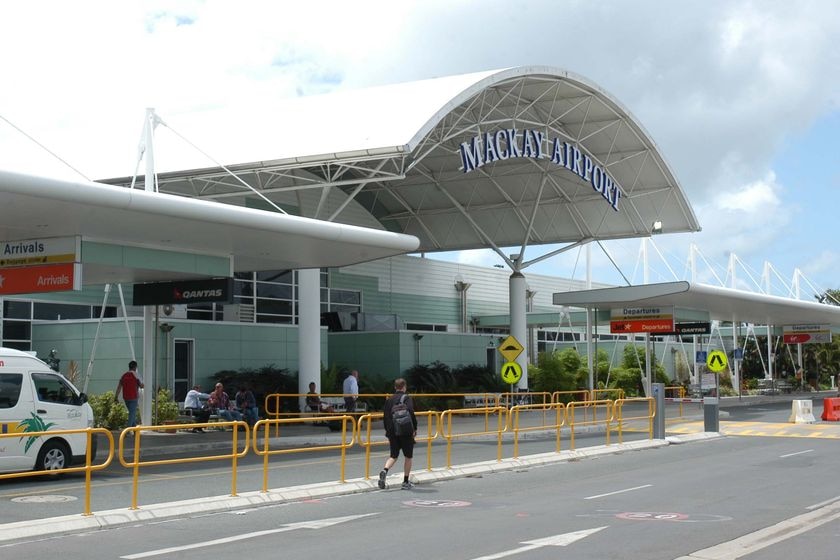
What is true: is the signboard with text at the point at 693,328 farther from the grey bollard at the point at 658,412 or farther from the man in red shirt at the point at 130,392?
the man in red shirt at the point at 130,392

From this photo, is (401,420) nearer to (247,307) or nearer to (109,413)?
(109,413)

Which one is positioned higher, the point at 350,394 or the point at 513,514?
the point at 350,394

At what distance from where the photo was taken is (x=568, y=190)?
47875 mm

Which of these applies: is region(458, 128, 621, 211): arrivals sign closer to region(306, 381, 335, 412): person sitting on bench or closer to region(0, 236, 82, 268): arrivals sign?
region(306, 381, 335, 412): person sitting on bench

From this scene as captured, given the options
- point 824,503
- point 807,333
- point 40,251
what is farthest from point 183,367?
point 807,333

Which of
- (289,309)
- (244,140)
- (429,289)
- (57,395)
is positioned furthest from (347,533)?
(429,289)

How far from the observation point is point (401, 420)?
1692cm

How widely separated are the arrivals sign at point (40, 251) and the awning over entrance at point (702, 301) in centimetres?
2412

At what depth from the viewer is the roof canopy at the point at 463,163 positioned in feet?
105

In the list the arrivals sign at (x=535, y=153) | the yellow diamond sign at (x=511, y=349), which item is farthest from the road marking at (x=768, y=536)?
the arrivals sign at (x=535, y=153)

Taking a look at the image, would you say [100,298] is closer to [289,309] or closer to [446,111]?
[289,309]

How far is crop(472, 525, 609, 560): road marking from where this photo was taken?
10695mm

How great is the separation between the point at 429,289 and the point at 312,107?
74.4ft

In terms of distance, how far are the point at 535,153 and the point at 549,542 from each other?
94.1 feet
